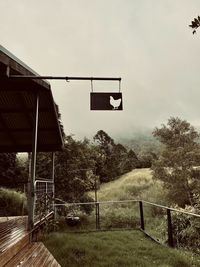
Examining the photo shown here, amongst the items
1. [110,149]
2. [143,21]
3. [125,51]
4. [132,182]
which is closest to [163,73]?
[125,51]

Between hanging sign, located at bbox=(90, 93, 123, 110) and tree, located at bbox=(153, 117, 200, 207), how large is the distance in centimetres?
1371

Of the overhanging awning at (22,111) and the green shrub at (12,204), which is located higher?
the overhanging awning at (22,111)

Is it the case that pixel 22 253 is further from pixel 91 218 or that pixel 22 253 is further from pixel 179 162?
pixel 179 162

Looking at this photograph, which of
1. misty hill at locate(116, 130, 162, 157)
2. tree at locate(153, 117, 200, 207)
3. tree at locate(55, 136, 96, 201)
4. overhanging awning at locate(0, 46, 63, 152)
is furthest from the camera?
misty hill at locate(116, 130, 162, 157)

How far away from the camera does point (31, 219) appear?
6820mm

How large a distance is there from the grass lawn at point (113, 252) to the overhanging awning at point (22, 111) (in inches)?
141

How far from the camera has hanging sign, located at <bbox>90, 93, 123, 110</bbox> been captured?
5801 mm

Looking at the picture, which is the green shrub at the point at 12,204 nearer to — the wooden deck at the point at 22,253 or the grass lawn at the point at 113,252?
the grass lawn at the point at 113,252

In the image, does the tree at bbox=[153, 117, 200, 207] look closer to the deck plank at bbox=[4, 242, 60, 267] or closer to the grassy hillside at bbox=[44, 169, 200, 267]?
the grassy hillside at bbox=[44, 169, 200, 267]

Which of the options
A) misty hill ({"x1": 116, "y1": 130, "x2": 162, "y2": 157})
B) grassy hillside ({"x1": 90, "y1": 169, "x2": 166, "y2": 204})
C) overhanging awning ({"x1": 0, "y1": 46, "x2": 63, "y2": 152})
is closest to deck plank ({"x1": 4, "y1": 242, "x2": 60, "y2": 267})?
overhanging awning ({"x1": 0, "y1": 46, "x2": 63, "y2": 152})

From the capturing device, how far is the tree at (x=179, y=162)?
1897cm

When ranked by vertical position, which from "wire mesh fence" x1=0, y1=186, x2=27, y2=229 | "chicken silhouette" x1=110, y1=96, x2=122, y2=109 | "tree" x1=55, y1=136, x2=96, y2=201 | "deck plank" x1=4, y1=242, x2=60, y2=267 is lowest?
"deck plank" x1=4, y1=242, x2=60, y2=267

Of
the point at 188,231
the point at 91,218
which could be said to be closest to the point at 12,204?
the point at 91,218

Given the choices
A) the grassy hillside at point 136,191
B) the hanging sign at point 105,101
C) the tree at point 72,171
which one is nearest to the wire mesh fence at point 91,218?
the tree at point 72,171
